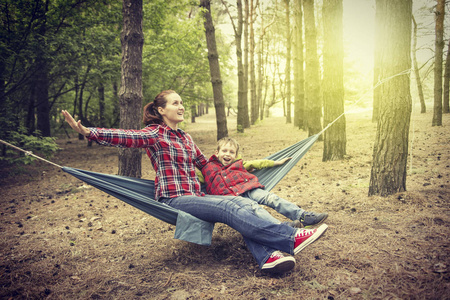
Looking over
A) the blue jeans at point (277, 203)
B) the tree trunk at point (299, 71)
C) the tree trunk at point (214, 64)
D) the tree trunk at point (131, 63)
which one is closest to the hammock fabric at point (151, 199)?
the blue jeans at point (277, 203)

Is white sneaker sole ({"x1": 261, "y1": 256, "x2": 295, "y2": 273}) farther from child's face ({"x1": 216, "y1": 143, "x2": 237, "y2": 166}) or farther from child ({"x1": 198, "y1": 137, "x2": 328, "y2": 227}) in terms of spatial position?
child's face ({"x1": 216, "y1": 143, "x2": 237, "y2": 166})

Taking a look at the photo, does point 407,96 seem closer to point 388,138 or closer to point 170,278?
point 388,138

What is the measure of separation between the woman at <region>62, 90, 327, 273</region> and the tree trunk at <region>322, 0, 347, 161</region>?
10.1 feet

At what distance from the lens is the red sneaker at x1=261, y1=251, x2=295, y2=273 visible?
1680 millimetres

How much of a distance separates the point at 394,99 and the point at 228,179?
188 centimetres

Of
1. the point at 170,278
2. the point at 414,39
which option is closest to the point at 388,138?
the point at 170,278

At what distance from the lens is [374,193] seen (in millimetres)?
2832

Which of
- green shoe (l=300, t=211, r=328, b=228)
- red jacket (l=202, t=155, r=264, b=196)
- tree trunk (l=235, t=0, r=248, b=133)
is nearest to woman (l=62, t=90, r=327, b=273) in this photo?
red jacket (l=202, t=155, r=264, b=196)

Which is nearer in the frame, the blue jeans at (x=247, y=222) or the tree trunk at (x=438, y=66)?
the blue jeans at (x=247, y=222)

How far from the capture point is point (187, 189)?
210 cm

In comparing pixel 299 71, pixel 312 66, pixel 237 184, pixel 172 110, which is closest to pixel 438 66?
pixel 312 66

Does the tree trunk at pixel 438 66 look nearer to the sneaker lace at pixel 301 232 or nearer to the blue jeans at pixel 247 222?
the sneaker lace at pixel 301 232

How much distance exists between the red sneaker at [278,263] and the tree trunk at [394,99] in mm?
1674

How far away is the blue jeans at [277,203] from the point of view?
7.04ft
